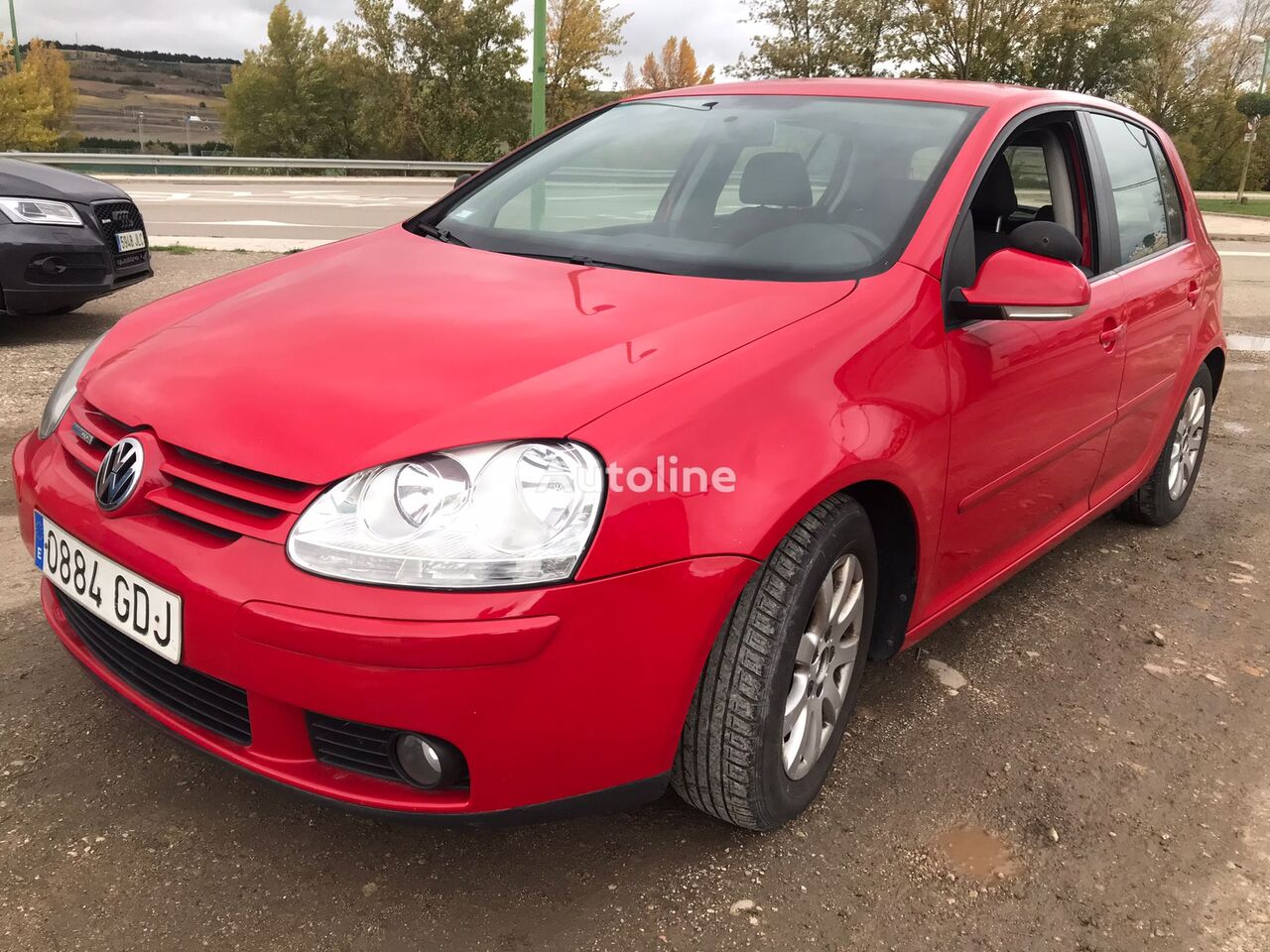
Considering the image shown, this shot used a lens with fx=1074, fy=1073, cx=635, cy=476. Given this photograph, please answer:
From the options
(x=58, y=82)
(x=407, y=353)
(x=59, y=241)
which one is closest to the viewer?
(x=407, y=353)

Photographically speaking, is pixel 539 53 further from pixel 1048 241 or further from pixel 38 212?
pixel 1048 241

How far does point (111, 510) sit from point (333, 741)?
550 millimetres

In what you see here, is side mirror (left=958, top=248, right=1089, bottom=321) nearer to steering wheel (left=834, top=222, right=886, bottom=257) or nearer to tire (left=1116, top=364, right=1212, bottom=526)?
steering wheel (left=834, top=222, right=886, bottom=257)

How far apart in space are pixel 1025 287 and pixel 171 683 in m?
1.83

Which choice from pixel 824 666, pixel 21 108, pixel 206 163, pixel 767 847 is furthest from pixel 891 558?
pixel 21 108

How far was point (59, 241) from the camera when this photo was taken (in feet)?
18.8

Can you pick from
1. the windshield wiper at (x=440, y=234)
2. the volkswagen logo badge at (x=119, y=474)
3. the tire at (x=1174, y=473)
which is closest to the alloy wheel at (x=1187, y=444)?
the tire at (x=1174, y=473)

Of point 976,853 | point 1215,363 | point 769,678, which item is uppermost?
point 1215,363

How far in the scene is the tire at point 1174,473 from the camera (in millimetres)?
3816

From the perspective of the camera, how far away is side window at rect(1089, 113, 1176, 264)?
3.15 m

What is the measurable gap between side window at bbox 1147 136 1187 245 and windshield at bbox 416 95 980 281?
131 centimetres

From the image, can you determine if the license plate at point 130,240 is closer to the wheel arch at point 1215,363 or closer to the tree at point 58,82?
the wheel arch at point 1215,363

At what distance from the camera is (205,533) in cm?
171

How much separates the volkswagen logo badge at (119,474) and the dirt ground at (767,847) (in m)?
0.56
